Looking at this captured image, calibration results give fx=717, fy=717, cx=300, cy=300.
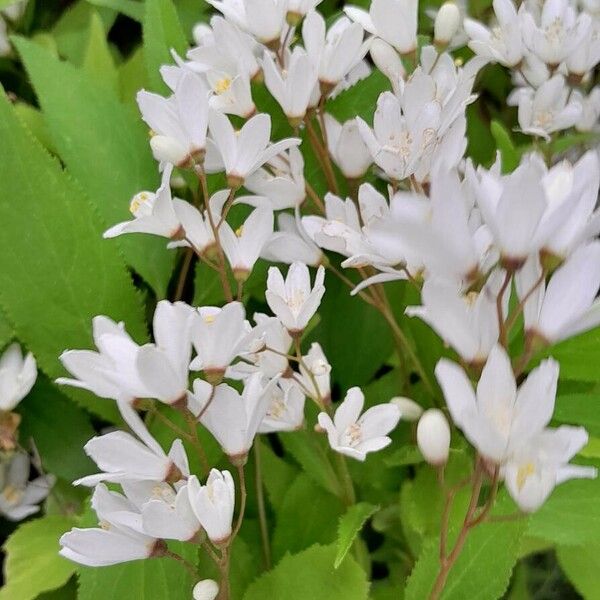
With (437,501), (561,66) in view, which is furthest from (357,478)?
(561,66)

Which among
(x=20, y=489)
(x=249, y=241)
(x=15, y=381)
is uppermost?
(x=249, y=241)

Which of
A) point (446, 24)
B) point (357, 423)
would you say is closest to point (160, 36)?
point (446, 24)

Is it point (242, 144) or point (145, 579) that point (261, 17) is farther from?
point (145, 579)

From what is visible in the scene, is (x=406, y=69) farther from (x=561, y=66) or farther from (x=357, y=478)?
(x=357, y=478)

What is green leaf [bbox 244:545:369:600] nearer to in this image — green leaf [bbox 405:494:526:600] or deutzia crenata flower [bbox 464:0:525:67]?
green leaf [bbox 405:494:526:600]

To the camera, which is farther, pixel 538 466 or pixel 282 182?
pixel 282 182

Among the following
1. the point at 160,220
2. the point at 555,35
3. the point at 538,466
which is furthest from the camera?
the point at 555,35

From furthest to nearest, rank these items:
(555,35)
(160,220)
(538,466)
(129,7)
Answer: (129,7) → (555,35) → (160,220) → (538,466)

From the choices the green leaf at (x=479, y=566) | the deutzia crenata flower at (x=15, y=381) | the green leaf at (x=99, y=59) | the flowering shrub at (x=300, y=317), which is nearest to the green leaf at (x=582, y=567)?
the flowering shrub at (x=300, y=317)
